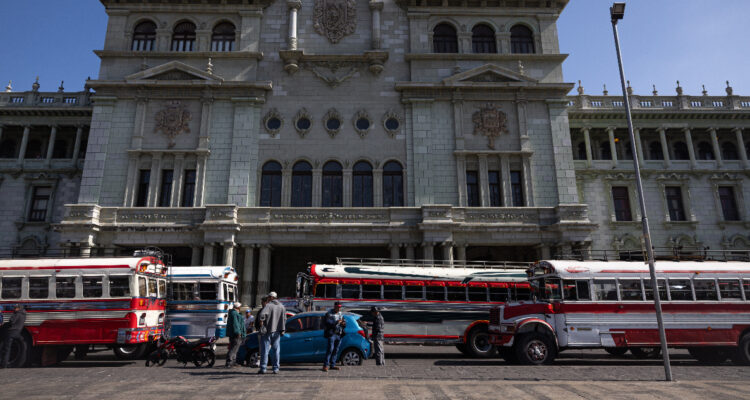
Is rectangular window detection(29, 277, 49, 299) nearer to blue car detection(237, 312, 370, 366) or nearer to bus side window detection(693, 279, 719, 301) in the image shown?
blue car detection(237, 312, 370, 366)

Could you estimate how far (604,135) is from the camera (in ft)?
112

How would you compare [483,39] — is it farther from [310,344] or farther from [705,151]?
[310,344]

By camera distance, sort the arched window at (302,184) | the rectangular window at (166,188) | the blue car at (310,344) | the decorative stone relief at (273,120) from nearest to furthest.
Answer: the blue car at (310,344) < the rectangular window at (166,188) < the arched window at (302,184) < the decorative stone relief at (273,120)

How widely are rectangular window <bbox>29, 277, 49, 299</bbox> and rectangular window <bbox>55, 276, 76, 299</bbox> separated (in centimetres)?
35

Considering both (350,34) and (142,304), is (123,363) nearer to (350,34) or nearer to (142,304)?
(142,304)

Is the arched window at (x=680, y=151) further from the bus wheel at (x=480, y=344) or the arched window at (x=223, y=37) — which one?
the arched window at (x=223, y=37)

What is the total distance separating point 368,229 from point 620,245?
18199 millimetres

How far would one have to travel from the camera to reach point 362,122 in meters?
28.2

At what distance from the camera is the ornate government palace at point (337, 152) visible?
2542cm

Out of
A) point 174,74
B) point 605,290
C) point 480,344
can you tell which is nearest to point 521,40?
point 605,290

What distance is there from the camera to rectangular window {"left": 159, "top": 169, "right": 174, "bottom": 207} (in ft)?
87.7

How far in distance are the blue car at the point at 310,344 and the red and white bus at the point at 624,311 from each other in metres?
4.52

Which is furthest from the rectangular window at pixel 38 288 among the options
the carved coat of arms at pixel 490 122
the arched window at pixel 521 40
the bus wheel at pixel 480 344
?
the arched window at pixel 521 40

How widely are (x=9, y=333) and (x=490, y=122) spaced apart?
Result: 24.9 meters
